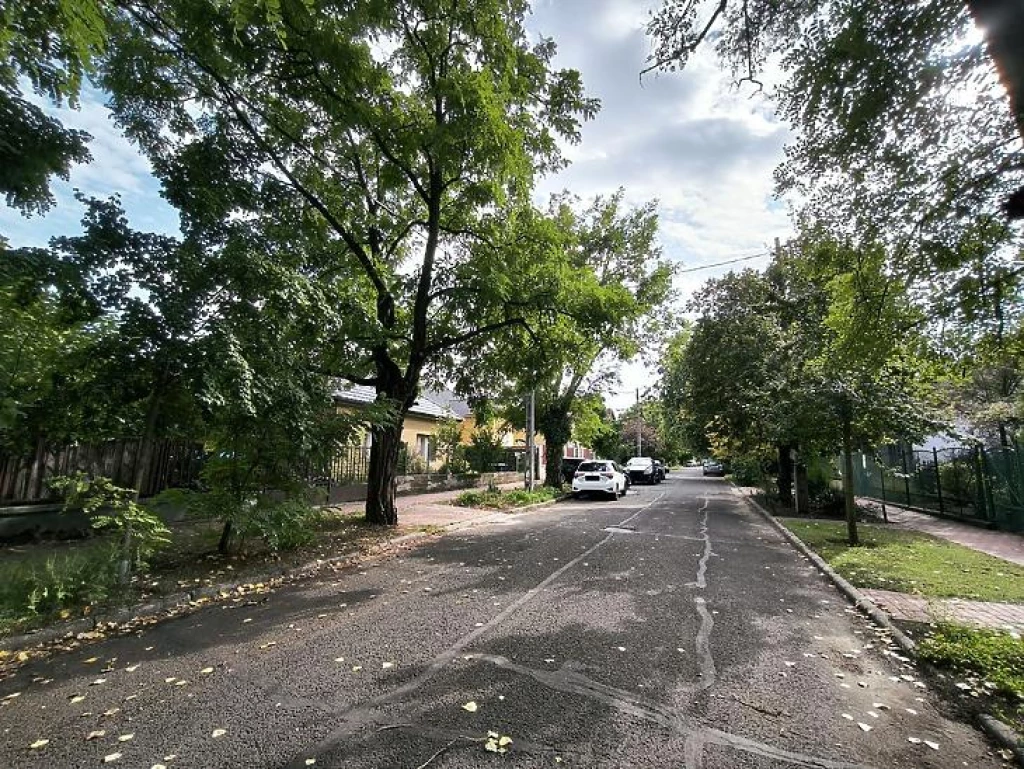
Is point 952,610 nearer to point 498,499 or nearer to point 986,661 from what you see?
point 986,661

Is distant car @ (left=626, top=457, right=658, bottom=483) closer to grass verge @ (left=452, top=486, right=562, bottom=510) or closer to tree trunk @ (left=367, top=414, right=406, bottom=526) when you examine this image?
grass verge @ (left=452, top=486, right=562, bottom=510)

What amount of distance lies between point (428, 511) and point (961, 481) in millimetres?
15761

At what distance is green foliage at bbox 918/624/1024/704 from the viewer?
13.6ft

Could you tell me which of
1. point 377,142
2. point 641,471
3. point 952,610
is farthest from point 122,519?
point 641,471

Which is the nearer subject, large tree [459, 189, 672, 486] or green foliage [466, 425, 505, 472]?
large tree [459, 189, 672, 486]

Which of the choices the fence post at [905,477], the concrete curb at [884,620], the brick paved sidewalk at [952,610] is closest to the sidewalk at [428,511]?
the concrete curb at [884,620]

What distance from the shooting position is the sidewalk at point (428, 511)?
1364 cm

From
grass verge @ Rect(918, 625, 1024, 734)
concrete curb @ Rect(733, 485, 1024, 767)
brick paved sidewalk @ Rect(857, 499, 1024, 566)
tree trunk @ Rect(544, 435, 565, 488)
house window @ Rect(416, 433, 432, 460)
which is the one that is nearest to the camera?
concrete curb @ Rect(733, 485, 1024, 767)

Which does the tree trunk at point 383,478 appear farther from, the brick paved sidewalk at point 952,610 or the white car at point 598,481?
the white car at point 598,481

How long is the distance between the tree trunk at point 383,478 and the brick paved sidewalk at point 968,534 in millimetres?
12177

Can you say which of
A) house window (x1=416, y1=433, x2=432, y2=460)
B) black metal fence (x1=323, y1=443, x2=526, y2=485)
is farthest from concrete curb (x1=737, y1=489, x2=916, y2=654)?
house window (x1=416, y1=433, x2=432, y2=460)

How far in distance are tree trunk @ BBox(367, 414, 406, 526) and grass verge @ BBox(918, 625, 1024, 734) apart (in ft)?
32.6

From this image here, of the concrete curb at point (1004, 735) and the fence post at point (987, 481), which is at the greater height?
the fence post at point (987, 481)

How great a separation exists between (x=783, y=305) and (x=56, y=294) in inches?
778
